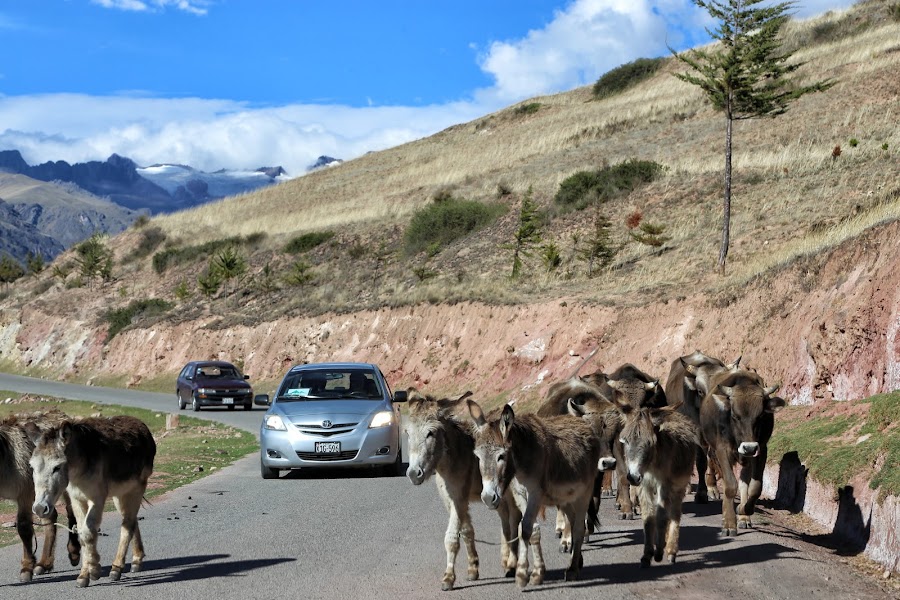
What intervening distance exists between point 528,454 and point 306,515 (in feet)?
16.1

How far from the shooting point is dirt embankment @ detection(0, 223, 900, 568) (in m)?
20.0

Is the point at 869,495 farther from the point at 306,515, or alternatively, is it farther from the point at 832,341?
the point at 832,341

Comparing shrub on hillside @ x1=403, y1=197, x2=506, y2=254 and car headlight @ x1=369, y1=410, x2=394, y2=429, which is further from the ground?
shrub on hillside @ x1=403, y1=197, x2=506, y2=254

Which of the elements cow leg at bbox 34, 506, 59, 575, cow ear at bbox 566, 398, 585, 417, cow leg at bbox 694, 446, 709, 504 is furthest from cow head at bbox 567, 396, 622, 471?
cow leg at bbox 34, 506, 59, 575

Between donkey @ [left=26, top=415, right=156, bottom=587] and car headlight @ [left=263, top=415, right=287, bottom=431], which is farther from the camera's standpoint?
car headlight @ [left=263, top=415, right=287, bottom=431]

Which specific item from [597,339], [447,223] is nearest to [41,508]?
[597,339]

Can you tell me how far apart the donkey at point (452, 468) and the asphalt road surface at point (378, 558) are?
0.31 meters

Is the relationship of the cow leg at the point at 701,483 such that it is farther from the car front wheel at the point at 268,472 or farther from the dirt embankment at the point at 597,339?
the car front wheel at the point at 268,472

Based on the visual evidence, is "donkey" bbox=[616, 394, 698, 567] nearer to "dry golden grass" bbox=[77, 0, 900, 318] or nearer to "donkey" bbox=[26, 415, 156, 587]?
"donkey" bbox=[26, 415, 156, 587]

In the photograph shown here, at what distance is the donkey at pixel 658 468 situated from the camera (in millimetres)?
9953

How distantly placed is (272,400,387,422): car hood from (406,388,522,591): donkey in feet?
23.0

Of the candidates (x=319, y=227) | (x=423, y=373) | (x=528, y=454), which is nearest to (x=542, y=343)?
(x=423, y=373)

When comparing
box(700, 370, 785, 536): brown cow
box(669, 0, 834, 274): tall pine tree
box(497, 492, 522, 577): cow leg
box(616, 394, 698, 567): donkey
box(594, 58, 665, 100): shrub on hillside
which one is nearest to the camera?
box(497, 492, 522, 577): cow leg

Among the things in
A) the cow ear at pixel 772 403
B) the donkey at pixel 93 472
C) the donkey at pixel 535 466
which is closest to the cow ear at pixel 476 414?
the donkey at pixel 535 466
